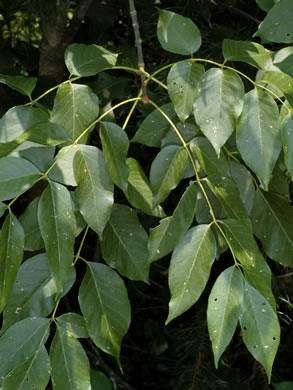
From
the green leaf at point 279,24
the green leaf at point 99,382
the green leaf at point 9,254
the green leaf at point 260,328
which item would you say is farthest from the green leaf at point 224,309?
the green leaf at point 99,382

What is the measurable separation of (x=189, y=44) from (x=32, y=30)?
577mm

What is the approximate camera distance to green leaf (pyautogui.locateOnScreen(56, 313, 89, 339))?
717mm

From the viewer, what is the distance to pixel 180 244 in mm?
683

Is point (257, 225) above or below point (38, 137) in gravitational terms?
below

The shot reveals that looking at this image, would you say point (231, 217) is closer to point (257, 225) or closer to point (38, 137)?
point (257, 225)

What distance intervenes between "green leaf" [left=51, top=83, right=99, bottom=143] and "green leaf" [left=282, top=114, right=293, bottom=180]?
0.77 feet

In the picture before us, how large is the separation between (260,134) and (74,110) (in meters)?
0.23

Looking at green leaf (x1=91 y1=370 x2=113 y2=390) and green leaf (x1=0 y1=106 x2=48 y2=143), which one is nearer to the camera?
green leaf (x1=0 y1=106 x2=48 y2=143)

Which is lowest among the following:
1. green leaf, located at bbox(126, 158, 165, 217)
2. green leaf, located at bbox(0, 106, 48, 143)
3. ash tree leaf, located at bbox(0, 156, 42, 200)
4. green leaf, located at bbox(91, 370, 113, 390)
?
green leaf, located at bbox(91, 370, 113, 390)

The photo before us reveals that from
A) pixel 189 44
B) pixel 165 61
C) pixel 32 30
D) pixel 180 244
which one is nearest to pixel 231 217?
pixel 180 244

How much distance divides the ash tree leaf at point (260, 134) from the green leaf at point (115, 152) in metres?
0.13

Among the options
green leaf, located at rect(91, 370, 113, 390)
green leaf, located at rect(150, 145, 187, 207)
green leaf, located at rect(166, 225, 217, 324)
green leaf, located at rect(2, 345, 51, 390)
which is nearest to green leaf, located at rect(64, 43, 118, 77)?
green leaf, located at rect(150, 145, 187, 207)

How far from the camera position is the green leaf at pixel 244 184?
2.62 ft

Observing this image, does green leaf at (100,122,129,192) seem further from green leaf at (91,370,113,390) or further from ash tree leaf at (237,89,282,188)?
green leaf at (91,370,113,390)
